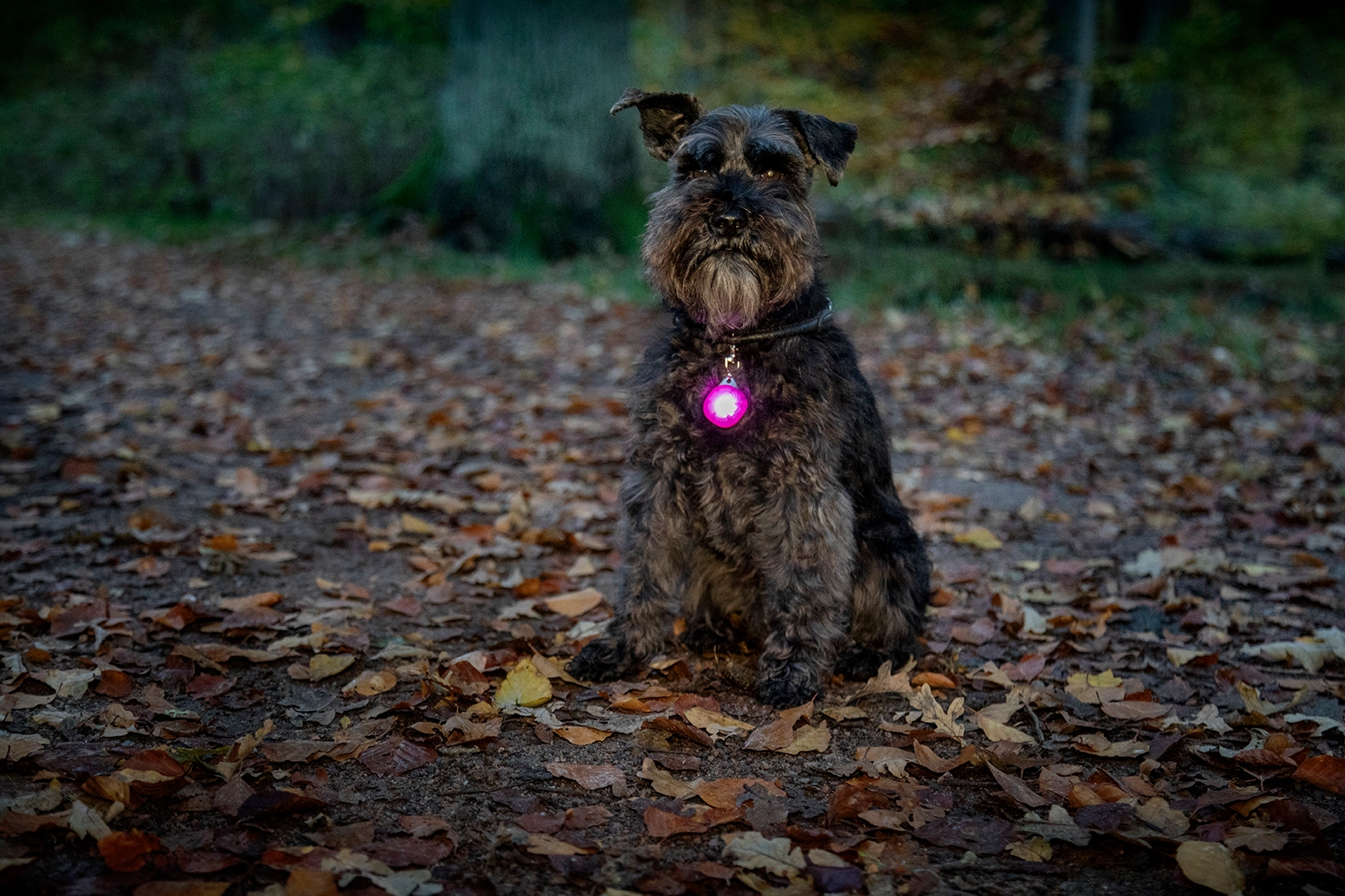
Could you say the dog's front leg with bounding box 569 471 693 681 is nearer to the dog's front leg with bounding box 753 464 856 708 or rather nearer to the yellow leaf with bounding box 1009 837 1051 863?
the dog's front leg with bounding box 753 464 856 708

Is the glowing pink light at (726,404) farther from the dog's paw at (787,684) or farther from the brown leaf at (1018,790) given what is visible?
the brown leaf at (1018,790)

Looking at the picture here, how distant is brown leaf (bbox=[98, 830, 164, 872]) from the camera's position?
7.64ft

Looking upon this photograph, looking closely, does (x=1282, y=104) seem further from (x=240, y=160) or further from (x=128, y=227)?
(x=128, y=227)

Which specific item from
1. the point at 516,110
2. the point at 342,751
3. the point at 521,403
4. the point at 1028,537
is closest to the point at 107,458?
the point at 521,403

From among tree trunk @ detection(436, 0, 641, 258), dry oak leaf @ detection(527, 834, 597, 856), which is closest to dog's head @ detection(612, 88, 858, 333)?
dry oak leaf @ detection(527, 834, 597, 856)

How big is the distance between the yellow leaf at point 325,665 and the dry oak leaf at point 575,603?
37.6 inches

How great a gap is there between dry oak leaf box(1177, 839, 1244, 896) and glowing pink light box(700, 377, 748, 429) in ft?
5.91

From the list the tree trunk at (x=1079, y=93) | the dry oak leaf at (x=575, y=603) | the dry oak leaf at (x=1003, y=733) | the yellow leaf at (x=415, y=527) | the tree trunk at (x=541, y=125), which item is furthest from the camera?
the tree trunk at (x=541, y=125)

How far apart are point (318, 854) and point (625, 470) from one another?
5.48 ft

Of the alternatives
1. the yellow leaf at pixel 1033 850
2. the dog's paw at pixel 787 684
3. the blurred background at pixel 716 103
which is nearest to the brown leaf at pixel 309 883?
the dog's paw at pixel 787 684

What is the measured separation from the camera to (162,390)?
7.50m

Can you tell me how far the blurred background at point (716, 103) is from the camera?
10.6 metres

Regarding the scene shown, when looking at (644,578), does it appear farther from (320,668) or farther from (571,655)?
(320,668)

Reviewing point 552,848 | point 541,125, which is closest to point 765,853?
point 552,848
